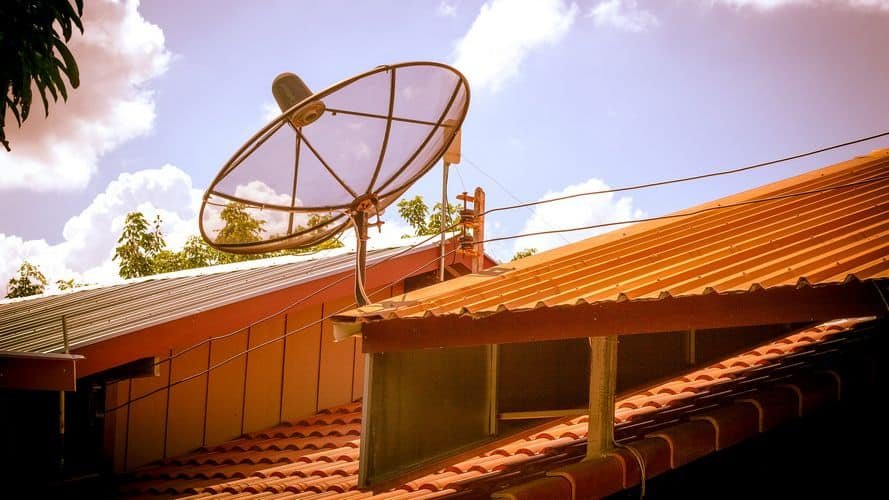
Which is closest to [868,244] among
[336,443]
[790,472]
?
[790,472]

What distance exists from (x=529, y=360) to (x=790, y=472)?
5.51 feet

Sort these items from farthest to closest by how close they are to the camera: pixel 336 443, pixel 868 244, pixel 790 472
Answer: pixel 336 443 < pixel 790 472 < pixel 868 244

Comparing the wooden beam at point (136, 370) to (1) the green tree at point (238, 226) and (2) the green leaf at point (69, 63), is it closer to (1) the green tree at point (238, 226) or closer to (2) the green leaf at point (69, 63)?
(1) the green tree at point (238, 226)

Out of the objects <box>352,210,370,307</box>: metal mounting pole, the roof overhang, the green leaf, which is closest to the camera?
<box>352,210,370,307</box>: metal mounting pole

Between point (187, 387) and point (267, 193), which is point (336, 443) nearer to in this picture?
point (187, 387)

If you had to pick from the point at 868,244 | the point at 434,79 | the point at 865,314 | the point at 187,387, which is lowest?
the point at 187,387

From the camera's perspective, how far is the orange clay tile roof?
388cm

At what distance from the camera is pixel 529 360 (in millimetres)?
4258

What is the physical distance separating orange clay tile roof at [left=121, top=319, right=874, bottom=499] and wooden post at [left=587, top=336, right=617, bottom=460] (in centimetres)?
14

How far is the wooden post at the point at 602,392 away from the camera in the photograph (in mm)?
3613

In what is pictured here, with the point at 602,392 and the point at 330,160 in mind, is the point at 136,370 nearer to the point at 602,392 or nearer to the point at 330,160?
the point at 330,160

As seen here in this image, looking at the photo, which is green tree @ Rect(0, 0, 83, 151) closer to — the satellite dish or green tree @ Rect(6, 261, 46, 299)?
the satellite dish

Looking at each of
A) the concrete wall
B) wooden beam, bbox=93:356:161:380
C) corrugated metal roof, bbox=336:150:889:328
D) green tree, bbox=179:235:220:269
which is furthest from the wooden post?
green tree, bbox=179:235:220:269


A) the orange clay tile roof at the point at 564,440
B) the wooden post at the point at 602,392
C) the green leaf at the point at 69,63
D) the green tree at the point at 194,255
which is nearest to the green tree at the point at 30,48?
the green leaf at the point at 69,63
